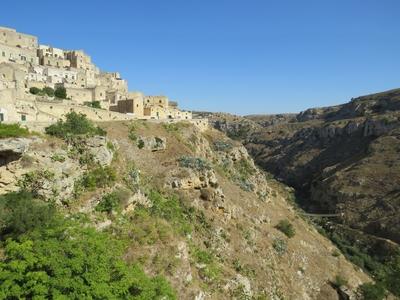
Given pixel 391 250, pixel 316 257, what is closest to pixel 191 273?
pixel 316 257

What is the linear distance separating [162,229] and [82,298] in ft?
32.9

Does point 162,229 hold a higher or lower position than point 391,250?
higher

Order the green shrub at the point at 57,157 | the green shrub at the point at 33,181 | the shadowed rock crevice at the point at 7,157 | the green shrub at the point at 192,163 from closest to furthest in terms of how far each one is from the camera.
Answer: the green shrub at the point at 33,181, the shadowed rock crevice at the point at 7,157, the green shrub at the point at 57,157, the green shrub at the point at 192,163

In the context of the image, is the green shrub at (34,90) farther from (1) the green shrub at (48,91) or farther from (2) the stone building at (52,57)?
(2) the stone building at (52,57)

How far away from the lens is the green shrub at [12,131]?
20.1 meters

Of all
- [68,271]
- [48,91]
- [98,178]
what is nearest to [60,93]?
[48,91]

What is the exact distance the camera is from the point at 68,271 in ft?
44.3

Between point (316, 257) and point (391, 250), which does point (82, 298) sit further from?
point (391, 250)

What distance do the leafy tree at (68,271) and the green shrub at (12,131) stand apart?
6491 mm

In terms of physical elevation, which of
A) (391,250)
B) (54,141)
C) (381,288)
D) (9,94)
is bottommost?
(391,250)

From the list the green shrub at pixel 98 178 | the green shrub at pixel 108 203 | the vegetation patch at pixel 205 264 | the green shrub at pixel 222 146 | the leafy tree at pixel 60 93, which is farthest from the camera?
the green shrub at pixel 222 146

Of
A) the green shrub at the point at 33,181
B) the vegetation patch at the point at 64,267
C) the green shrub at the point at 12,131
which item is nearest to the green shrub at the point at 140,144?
the green shrub at the point at 12,131

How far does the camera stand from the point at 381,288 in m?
36.1

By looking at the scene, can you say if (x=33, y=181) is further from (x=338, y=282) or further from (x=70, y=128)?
(x=338, y=282)
